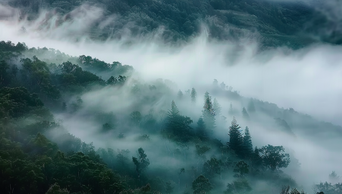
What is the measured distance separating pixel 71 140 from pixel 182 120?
136ft

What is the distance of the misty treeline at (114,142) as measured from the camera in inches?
2283

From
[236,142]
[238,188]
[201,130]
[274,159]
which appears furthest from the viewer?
[201,130]

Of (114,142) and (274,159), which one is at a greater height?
(274,159)

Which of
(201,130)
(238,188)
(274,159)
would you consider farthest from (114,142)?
(274,159)

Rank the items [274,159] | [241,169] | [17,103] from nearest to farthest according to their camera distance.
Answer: [17,103] → [241,169] → [274,159]

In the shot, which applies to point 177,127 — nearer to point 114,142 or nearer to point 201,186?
point 114,142

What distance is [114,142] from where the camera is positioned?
95250 millimetres

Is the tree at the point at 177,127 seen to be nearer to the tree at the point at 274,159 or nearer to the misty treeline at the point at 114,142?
the misty treeline at the point at 114,142

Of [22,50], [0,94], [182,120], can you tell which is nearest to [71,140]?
[0,94]

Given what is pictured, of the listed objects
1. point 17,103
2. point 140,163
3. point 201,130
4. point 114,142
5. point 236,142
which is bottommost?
point 140,163

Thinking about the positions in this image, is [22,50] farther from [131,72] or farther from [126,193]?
[126,193]

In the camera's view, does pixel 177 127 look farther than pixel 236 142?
Yes

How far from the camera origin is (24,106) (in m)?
81.9

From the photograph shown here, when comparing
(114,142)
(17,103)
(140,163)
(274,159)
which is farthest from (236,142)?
(17,103)
